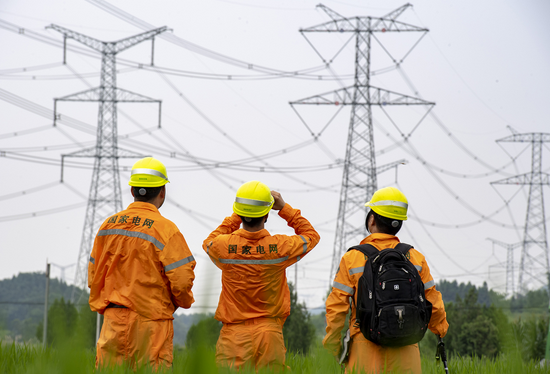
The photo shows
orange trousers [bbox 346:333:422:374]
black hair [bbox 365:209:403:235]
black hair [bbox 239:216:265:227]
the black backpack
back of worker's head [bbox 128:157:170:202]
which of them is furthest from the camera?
black hair [bbox 239:216:265:227]

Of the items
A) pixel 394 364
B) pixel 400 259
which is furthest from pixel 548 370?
pixel 400 259

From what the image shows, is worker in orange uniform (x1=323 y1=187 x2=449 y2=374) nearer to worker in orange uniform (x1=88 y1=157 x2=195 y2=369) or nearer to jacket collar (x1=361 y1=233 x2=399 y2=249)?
jacket collar (x1=361 y1=233 x2=399 y2=249)

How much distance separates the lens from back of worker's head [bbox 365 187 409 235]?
14.4 ft

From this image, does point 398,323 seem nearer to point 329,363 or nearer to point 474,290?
point 329,363

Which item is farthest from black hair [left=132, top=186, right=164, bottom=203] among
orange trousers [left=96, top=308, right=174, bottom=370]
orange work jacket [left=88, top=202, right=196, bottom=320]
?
orange trousers [left=96, top=308, right=174, bottom=370]

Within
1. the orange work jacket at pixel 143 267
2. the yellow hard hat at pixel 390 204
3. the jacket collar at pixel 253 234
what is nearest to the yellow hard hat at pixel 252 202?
the jacket collar at pixel 253 234

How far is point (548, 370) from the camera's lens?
441 cm

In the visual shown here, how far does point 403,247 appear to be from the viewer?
4199mm

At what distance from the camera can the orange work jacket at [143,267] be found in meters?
4.22

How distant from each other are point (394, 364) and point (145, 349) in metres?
2.88

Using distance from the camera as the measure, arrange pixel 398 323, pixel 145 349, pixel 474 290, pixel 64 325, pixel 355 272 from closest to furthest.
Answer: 1. pixel 64 325
2. pixel 145 349
3. pixel 398 323
4. pixel 355 272
5. pixel 474 290

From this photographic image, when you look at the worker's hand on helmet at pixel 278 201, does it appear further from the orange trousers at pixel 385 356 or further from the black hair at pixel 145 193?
the orange trousers at pixel 385 356

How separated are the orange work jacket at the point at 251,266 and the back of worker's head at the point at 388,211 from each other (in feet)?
2.38

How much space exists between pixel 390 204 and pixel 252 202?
45.0 inches
